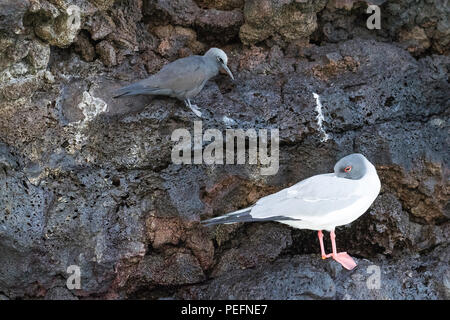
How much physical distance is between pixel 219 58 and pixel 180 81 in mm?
579

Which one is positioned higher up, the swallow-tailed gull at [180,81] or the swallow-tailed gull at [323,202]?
the swallow-tailed gull at [180,81]

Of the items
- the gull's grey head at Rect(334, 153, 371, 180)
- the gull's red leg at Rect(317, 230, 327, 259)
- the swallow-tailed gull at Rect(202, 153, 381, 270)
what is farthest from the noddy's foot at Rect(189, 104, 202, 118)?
the gull's red leg at Rect(317, 230, 327, 259)

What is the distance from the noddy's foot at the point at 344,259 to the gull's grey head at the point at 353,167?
64cm

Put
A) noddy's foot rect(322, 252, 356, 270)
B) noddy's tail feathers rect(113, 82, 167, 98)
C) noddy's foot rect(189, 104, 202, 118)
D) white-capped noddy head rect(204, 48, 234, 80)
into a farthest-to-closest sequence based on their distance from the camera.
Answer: white-capped noddy head rect(204, 48, 234, 80) < noddy's foot rect(189, 104, 202, 118) < noddy's tail feathers rect(113, 82, 167, 98) < noddy's foot rect(322, 252, 356, 270)

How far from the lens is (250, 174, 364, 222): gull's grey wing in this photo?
15.1 feet

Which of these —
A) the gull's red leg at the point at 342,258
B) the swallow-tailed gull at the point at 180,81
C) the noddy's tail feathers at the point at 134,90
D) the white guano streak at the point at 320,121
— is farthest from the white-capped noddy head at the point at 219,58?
the gull's red leg at the point at 342,258

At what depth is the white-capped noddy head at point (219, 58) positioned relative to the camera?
5.58 meters

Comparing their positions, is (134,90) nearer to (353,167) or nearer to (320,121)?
(320,121)

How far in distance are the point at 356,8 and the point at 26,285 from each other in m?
3.91

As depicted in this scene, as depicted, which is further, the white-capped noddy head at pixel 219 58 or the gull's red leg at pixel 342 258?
the white-capped noddy head at pixel 219 58

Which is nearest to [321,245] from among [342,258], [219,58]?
[342,258]

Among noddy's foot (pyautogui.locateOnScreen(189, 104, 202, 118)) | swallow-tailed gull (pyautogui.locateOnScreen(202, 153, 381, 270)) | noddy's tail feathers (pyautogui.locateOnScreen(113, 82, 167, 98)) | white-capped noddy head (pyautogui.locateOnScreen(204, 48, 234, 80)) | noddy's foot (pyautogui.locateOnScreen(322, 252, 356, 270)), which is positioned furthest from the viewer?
white-capped noddy head (pyautogui.locateOnScreen(204, 48, 234, 80))

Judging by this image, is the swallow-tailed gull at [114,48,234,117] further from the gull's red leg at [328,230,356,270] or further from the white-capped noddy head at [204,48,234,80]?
the gull's red leg at [328,230,356,270]

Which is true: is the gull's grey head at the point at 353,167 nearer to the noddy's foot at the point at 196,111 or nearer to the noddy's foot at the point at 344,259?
the noddy's foot at the point at 344,259
